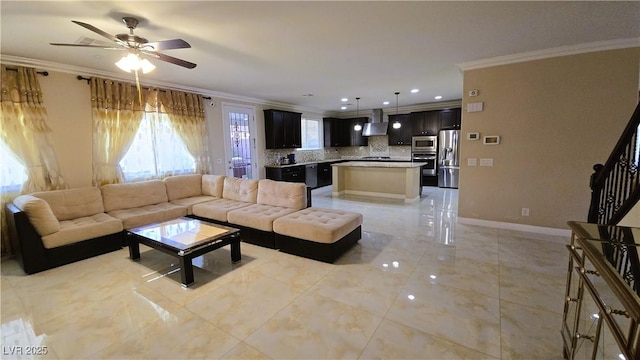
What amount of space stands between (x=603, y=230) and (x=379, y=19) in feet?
7.70

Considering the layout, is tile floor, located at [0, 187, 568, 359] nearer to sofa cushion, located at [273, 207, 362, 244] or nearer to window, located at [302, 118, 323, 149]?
sofa cushion, located at [273, 207, 362, 244]

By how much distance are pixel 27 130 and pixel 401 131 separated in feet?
27.6

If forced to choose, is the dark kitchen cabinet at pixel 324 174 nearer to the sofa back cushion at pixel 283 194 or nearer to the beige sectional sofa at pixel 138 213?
the beige sectional sofa at pixel 138 213

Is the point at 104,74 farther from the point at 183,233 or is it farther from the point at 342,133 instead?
the point at 342,133

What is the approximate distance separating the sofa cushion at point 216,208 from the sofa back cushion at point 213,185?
476 millimetres

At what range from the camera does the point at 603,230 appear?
1.54m

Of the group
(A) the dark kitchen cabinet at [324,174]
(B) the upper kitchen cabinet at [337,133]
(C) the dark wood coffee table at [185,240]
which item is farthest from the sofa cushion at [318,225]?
(B) the upper kitchen cabinet at [337,133]

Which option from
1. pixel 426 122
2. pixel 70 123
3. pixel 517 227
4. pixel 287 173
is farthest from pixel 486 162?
pixel 70 123

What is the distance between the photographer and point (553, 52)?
3.54 metres

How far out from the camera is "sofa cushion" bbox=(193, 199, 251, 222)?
4078mm

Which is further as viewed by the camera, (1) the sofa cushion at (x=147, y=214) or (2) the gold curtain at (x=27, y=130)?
(1) the sofa cushion at (x=147, y=214)

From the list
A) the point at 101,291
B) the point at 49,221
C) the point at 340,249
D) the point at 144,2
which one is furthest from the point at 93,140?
the point at 340,249

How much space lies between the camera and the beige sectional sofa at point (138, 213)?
3057 millimetres

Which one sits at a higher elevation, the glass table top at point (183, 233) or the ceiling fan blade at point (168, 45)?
the ceiling fan blade at point (168, 45)
